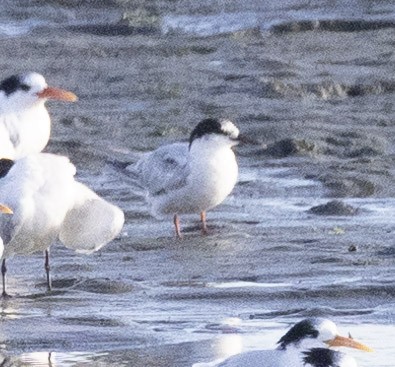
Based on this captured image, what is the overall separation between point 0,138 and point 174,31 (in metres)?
6.91

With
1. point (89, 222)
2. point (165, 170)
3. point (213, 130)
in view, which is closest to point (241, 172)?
point (213, 130)

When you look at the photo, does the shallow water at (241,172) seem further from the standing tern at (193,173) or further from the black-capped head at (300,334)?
the black-capped head at (300,334)

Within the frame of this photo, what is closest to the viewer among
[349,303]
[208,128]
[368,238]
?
[349,303]

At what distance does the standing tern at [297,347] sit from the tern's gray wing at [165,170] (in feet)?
14.1

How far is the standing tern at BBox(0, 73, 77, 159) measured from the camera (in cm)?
1403

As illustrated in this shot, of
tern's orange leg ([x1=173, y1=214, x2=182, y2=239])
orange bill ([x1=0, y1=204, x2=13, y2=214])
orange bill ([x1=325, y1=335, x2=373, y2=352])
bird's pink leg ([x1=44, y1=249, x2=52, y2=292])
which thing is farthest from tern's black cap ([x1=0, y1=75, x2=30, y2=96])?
orange bill ([x1=325, y1=335, x2=373, y2=352])

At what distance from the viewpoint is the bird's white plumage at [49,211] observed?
10312mm

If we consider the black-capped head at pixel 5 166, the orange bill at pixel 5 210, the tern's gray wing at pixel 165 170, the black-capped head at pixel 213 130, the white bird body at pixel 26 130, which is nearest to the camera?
the orange bill at pixel 5 210

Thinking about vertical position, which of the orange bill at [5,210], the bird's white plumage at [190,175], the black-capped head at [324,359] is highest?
the bird's white plumage at [190,175]

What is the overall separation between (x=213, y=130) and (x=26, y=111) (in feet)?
6.21

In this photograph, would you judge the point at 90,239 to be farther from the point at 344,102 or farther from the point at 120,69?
the point at 120,69

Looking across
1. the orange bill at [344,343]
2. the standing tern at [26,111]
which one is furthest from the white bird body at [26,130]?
the orange bill at [344,343]

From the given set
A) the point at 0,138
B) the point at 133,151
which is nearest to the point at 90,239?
the point at 0,138

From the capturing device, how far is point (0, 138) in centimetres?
1366
